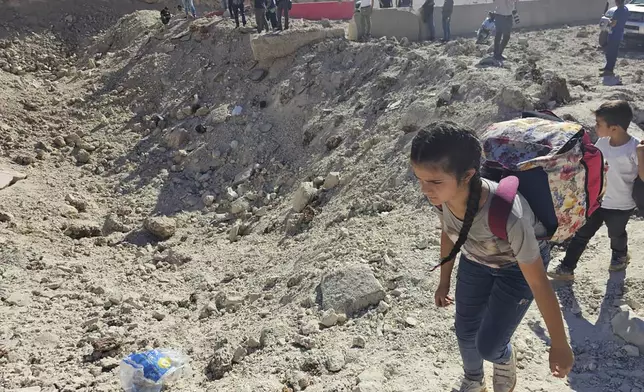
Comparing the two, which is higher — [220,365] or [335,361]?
[335,361]

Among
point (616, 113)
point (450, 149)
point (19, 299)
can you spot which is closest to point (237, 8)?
point (19, 299)

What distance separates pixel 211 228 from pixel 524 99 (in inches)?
157

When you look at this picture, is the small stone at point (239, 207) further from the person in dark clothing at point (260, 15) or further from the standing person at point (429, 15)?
the standing person at point (429, 15)

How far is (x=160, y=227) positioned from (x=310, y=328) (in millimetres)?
3666

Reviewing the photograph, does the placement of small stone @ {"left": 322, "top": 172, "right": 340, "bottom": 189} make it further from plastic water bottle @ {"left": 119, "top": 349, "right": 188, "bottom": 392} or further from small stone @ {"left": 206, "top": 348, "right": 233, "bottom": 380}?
plastic water bottle @ {"left": 119, "top": 349, "right": 188, "bottom": 392}

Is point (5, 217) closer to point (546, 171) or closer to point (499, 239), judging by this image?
point (499, 239)

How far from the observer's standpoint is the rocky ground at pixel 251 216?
374cm

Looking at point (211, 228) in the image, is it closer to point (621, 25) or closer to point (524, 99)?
point (524, 99)

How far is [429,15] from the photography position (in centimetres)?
1262

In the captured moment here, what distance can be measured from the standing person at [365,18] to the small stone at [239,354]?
7.86 meters

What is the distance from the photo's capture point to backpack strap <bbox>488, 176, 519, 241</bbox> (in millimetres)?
2119

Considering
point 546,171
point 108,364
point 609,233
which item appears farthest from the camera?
point 108,364

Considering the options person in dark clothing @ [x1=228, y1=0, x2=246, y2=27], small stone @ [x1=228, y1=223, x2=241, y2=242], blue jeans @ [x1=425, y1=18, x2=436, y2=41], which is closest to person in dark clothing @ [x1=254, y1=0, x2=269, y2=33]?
person in dark clothing @ [x1=228, y1=0, x2=246, y2=27]

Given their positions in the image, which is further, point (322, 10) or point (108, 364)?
point (322, 10)
